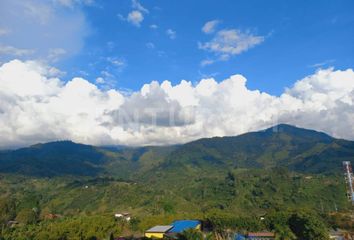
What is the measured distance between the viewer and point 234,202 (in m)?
179

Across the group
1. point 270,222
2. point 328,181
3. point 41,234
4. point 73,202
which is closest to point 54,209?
point 73,202

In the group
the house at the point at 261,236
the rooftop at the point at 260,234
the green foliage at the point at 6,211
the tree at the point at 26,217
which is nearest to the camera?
the house at the point at 261,236

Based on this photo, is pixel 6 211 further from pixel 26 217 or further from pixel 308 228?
pixel 308 228

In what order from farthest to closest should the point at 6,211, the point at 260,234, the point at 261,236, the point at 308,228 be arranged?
the point at 6,211
the point at 260,234
the point at 261,236
the point at 308,228

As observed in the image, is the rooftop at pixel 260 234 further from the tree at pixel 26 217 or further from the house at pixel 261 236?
the tree at pixel 26 217

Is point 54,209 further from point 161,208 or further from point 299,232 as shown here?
point 299,232

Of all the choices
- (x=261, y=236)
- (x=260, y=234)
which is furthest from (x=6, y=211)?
(x=261, y=236)

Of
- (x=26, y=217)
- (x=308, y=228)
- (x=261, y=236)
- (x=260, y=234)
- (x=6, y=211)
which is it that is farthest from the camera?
(x=6, y=211)

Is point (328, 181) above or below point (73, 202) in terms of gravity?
Result: above

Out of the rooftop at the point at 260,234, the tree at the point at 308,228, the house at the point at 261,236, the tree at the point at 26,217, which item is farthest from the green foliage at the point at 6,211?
the tree at the point at 308,228

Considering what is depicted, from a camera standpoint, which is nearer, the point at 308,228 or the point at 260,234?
the point at 308,228

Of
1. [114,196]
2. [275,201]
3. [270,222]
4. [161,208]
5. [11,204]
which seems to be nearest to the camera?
[270,222]

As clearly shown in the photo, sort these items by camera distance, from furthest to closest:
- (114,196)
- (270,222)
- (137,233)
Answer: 1. (114,196)
2. (137,233)
3. (270,222)

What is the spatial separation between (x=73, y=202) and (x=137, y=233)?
106595 millimetres
